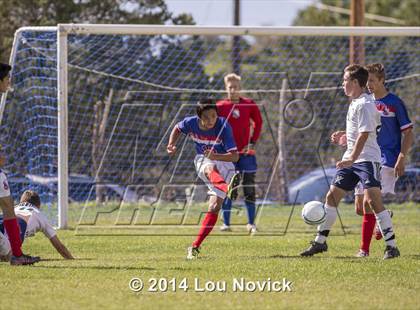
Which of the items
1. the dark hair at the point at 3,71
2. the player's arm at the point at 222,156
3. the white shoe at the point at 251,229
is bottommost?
the white shoe at the point at 251,229

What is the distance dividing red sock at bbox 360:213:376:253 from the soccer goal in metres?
4.23

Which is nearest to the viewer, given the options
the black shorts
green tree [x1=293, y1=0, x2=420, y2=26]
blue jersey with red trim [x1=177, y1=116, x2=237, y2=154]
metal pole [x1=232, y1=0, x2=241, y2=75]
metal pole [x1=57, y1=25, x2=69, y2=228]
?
the black shorts

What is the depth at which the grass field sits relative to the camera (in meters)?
6.54

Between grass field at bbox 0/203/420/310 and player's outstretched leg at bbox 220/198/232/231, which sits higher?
grass field at bbox 0/203/420/310

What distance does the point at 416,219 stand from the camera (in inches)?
582

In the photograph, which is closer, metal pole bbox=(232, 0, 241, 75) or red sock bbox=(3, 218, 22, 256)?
red sock bbox=(3, 218, 22, 256)

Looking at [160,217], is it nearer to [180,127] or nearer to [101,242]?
[101,242]

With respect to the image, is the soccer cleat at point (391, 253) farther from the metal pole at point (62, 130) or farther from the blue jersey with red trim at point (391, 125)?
the metal pole at point (62, 130)

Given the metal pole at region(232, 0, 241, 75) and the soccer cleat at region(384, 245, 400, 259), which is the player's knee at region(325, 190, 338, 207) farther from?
the metal pole at region(232, 0, 241, 75)

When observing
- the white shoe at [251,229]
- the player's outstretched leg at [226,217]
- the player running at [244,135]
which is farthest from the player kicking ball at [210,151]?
the player's outstretched leg at [226,217]

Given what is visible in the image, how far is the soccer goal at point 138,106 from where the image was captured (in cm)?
1328

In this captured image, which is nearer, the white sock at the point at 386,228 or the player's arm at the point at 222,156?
the white sock at the point at 386,228

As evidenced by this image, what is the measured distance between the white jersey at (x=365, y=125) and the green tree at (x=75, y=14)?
12.6m

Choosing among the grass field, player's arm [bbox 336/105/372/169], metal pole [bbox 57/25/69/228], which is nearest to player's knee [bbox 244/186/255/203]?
the grass field
